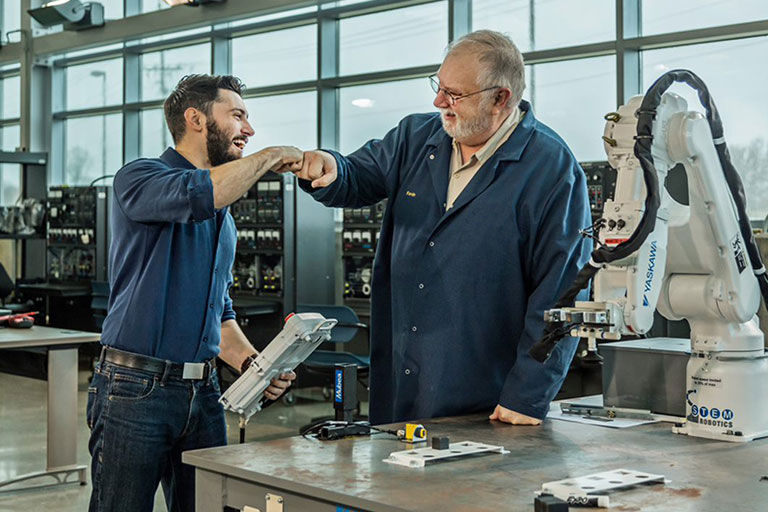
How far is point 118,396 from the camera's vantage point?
236cm

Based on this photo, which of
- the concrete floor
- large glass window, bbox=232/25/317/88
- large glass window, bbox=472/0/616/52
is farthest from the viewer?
large glass window, bbox=232/25/317/88

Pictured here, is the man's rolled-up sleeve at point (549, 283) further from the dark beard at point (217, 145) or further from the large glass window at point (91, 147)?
the large glass window at point (91, 147)

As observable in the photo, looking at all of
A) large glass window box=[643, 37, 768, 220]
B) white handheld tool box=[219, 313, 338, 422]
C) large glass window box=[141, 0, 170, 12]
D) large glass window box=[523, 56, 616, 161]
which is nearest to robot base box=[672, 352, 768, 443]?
white handheld tool box=[219, 313, 338, 422]

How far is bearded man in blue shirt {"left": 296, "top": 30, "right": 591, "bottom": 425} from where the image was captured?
2.20 meters

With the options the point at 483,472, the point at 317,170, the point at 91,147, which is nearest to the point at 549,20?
the point at 317,170

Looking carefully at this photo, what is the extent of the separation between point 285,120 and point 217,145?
21.6 feet

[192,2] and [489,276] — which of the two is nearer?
[489,276]

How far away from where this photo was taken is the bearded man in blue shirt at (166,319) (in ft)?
7.59

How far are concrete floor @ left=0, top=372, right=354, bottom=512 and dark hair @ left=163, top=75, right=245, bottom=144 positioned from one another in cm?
268

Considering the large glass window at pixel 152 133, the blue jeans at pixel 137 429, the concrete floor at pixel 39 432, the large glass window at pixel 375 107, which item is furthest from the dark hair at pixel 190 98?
the large glass window at pixel 152 133

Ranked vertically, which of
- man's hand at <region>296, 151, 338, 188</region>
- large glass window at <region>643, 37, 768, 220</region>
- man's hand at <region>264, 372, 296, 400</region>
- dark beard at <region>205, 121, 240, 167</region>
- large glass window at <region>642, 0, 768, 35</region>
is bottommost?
man's hand at <region>264, 372, 296, 400</region>

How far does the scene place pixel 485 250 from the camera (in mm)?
2248

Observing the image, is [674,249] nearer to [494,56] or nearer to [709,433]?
[709,433]

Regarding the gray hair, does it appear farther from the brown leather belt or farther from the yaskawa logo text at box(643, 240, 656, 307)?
the brown leather belt
